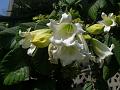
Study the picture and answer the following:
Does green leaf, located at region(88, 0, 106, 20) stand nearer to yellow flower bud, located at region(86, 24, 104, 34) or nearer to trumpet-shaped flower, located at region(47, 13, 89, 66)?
yellow flower bud, located at region(86, 24, 104, 34)

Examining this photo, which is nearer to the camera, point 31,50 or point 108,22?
point 31,50

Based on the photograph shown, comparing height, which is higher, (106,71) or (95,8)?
(95,8)

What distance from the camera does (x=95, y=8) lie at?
4.81ft

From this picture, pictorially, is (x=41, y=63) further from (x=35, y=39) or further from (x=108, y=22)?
(x=108, y=22)

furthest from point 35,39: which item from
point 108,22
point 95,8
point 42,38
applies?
point 95,8

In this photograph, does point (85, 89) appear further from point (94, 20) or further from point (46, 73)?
point (46, 73)

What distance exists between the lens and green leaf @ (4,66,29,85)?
1.15 meters

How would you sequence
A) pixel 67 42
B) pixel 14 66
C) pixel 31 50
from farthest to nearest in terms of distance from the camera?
pixel 14 66 → pixel 31 50 → pixel 67 42

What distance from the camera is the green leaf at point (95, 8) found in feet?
4.81

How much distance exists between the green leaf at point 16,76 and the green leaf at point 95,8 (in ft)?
1.37

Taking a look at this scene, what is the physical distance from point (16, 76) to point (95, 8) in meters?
0.47

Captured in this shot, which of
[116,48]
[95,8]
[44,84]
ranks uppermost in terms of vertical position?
[95,8]

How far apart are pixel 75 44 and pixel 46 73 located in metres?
0.22

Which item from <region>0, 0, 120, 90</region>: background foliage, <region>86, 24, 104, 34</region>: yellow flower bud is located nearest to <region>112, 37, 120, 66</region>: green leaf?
<region>0, 0, 120, 90</region>: background foliage
